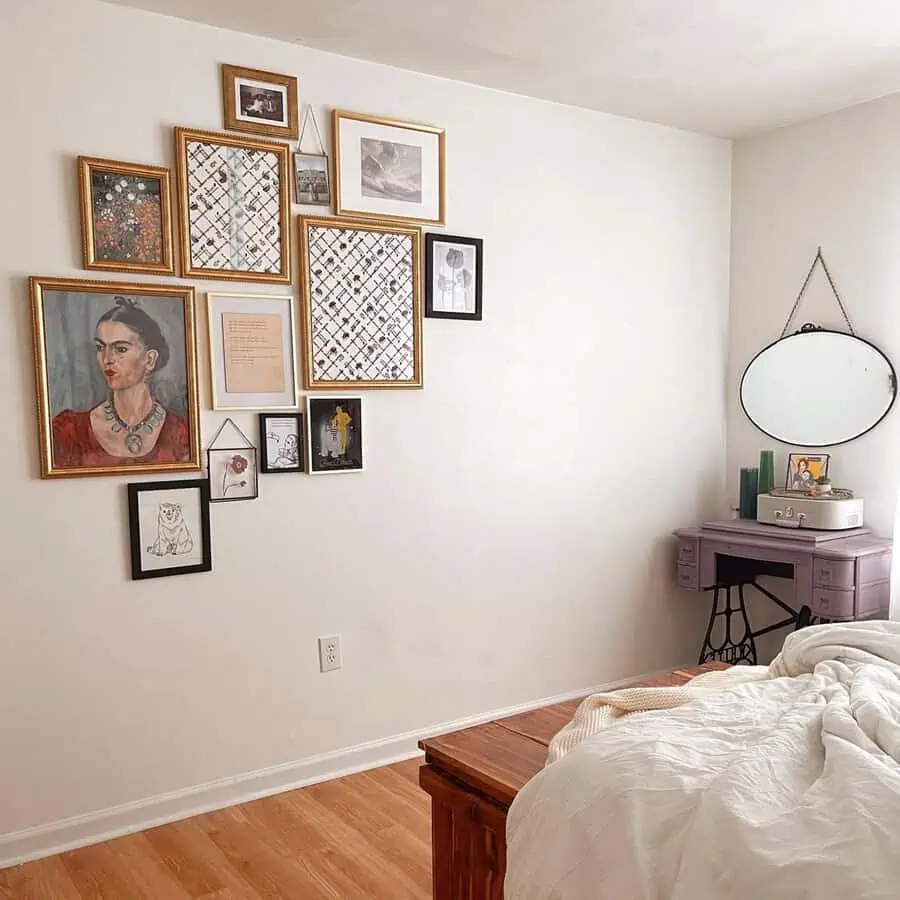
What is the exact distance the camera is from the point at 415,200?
10.1ft

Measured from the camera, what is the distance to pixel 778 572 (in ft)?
11.8

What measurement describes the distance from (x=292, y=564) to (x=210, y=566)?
27 cm

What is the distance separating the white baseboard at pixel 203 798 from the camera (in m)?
2.51

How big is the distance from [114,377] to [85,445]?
0.21m

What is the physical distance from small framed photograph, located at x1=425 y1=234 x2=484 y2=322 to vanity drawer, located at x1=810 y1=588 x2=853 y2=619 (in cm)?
158

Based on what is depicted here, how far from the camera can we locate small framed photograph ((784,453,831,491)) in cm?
361

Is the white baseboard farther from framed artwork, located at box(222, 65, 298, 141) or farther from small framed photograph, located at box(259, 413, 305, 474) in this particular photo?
framed artwork, located at box(222, 65, 298, 141)

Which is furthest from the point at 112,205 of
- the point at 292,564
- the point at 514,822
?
the point at 514,822

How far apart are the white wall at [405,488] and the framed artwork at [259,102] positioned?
0.18 ft

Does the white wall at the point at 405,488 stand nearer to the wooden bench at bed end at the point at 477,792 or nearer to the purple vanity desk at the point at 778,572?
the purple vanity desk at the point at 778,572

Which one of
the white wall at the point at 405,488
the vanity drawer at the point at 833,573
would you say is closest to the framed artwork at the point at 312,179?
the white wall at the point at 405,488

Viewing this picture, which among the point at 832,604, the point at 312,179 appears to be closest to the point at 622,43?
the point at 312,179

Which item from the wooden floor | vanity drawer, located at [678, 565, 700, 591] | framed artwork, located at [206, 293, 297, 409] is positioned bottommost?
the wooden floor

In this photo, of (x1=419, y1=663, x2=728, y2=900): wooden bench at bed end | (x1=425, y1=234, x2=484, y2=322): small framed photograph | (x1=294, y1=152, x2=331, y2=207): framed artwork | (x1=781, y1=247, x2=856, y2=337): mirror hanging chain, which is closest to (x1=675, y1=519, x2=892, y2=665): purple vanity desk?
(x1=781, y1=247, x2=856, y2=337): mirror hanging chain
